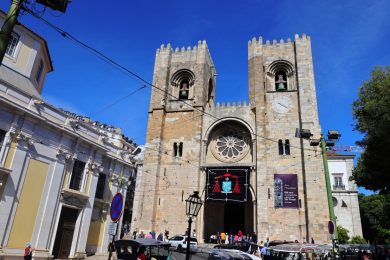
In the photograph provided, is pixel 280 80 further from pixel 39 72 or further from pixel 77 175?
pixel 77 175

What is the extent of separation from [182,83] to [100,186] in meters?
16.9

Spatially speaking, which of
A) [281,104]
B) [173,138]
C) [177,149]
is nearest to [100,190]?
[177,149]

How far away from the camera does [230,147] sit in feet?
94.5

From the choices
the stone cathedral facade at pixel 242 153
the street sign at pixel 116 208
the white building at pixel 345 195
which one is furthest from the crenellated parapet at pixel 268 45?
the street sign at pixel 116 208

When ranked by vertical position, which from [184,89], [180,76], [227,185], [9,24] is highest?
[180,76]

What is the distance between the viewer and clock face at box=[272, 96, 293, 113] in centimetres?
2734

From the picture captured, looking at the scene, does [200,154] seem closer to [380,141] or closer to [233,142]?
[233,142]

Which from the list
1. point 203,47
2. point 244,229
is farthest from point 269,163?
point 203,47

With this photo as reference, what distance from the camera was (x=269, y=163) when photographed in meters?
25.7

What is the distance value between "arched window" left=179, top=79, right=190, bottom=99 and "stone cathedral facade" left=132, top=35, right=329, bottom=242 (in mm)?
106

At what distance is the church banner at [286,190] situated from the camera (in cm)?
2406

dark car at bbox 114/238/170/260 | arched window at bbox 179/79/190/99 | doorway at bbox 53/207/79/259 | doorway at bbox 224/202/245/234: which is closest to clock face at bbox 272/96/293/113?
arched window at bbox 179/79/190/99

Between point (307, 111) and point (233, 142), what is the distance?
696 cm

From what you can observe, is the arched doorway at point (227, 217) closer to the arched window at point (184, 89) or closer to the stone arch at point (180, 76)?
the arched window at point (184, 89)
